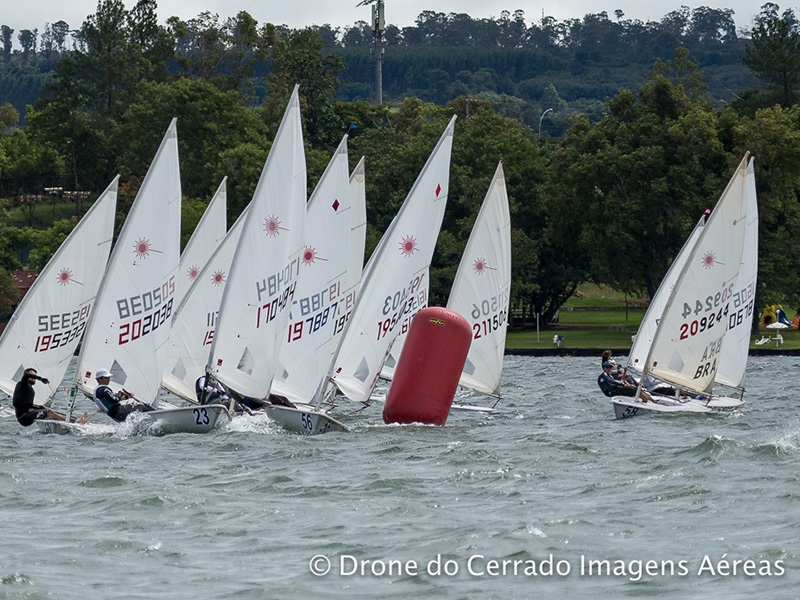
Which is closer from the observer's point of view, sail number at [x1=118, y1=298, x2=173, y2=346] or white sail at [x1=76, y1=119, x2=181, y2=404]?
white sail at [x1=76, y1=119, x2=181, y2=404]

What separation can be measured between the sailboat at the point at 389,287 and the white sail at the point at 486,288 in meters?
1.59

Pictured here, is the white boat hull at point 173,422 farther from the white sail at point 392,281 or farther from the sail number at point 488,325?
the sail number at point 488,325

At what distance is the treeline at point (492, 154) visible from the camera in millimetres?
62062

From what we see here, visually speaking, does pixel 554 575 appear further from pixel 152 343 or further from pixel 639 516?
pixel 152 343

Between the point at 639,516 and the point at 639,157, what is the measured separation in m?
46.1

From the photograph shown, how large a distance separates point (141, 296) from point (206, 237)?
28.3ft

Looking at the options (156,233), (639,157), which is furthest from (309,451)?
(639,157)

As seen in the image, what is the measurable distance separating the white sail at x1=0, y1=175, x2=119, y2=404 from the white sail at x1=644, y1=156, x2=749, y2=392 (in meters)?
10.5

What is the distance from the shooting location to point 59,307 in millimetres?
29500

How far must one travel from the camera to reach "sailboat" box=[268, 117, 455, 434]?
2825 centimetres

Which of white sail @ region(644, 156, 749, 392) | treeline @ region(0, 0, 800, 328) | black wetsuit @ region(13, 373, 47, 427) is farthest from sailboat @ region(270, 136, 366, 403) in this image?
treeline @ region(0, 0, 800, 328)

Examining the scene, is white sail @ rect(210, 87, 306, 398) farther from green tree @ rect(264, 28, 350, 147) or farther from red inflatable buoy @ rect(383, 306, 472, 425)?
green tree @ rect(264, 28, 350, 147)

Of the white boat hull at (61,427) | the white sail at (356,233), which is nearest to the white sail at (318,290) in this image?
the white sail at (356,233)

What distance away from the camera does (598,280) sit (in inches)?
2633
